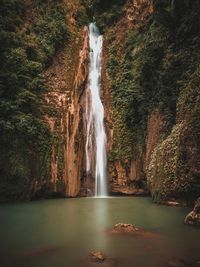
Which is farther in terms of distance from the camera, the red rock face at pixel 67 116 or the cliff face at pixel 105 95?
the red rock face at pixel 67 116

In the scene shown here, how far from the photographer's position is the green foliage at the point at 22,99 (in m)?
14.6

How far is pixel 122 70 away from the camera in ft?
63.3

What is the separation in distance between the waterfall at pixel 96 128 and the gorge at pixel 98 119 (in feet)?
0.19

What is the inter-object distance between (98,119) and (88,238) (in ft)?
37.9

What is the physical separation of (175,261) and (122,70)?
1501cm

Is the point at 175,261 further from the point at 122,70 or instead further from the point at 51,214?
the point at 122,70

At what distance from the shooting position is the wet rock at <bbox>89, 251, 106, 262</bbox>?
219 inches

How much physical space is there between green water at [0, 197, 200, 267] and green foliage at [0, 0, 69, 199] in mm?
3567

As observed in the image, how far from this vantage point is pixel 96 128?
18.2 meters

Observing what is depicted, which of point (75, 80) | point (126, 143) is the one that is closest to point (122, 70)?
point (75, 80)

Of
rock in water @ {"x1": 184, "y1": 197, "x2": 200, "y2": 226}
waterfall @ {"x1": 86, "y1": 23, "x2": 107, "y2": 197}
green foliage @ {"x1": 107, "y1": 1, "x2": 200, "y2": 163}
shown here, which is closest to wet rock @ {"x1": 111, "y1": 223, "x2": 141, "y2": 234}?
rock in water @ {"x1": 184, "y1": 197, "x2": 200, "y2": 226}

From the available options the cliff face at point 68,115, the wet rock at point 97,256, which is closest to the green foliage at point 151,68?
the cliff face at point 68,115

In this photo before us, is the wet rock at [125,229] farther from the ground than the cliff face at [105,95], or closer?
closer

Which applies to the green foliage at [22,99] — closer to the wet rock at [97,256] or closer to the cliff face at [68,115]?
the cliff face at [68,115]
